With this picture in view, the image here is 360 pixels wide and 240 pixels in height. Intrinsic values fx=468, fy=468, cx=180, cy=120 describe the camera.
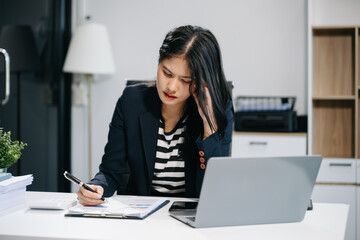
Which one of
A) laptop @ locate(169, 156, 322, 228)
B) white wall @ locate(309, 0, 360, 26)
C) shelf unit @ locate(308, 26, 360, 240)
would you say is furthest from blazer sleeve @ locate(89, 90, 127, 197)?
white wall @ locate(309, 0, 360, 26)

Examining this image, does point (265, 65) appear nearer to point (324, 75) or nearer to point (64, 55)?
point (324, 75)

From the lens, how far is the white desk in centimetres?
122

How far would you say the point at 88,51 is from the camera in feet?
12.5

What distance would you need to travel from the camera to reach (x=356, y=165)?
3.33 meters

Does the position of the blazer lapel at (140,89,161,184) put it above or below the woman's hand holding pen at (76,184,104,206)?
above

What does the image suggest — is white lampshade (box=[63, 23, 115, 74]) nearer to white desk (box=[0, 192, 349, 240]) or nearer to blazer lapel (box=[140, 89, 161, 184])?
blazer lapel (box=[140, 89, 161, 184])

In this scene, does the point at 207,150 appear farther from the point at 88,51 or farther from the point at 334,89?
the point at 88,51

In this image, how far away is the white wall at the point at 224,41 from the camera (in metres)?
3.84

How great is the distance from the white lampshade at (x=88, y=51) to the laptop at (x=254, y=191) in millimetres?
2652

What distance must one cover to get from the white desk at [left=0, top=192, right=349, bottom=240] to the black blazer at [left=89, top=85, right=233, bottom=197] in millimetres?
417

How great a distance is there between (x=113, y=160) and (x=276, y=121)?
6.34ft

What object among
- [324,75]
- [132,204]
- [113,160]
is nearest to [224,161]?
[132,204]

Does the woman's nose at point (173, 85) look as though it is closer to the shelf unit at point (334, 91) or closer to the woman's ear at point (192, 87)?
the woman's ear at point (192, 87)

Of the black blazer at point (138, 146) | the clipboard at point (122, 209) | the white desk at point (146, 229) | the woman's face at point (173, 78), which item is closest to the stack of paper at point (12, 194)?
the white desk at point (146, 229)
